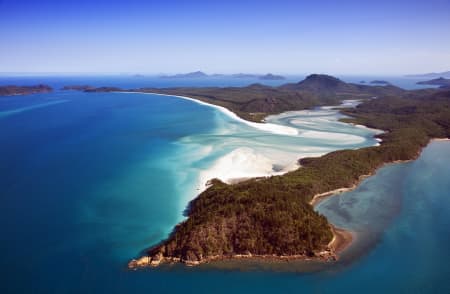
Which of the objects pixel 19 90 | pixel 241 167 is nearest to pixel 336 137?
pixel 241 167

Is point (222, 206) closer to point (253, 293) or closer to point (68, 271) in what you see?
point (253, 293)

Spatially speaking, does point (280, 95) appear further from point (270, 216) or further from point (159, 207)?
point (270, 216)

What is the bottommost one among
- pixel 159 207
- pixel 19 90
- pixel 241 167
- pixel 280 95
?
pixel 159 207

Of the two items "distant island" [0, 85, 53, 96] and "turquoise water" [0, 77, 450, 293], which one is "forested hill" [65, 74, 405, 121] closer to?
"distant island" [0, 85, 53, 96]

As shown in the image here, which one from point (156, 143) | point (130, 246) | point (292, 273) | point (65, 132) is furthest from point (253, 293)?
point (65, 132)

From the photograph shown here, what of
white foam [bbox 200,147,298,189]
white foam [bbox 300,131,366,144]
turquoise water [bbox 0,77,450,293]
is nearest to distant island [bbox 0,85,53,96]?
turquoise water [bbox 0,77,450,293]

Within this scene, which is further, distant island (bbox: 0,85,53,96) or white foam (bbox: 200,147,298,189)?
distant island (bbox: 0,85,53,96)

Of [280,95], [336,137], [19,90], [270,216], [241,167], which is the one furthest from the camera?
[19,90]

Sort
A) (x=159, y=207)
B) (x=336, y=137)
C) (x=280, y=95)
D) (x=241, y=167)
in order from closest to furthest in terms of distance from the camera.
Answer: (x=159, y=207)
(x=241, y=167)
(x=336, y=137)
(x=280, y=95)

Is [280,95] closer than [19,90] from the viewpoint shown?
Yes
